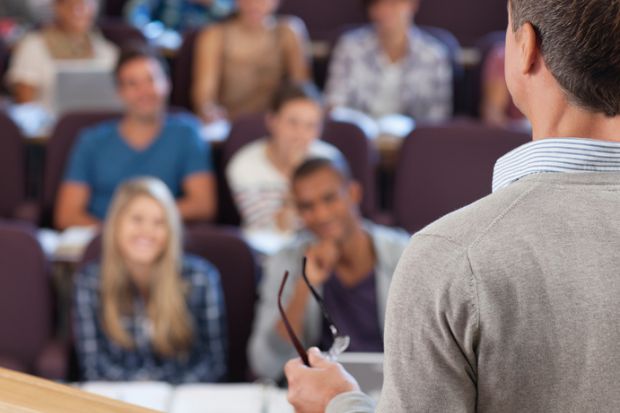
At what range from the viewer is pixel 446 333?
0.79 meters

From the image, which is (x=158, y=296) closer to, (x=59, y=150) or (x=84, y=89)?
(x=59, y=150)

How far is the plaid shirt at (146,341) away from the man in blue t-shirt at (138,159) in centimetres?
78

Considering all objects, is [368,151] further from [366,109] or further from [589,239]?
[589,239]

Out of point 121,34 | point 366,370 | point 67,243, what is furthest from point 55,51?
point 366,370

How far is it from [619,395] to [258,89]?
3.69m

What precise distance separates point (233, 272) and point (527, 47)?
1.97 m

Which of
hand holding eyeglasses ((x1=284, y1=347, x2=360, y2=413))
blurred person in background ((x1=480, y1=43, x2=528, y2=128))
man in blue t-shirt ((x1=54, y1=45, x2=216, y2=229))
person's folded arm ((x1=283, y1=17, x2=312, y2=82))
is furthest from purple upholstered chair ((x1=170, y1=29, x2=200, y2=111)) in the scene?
hand holding eyeglasses ((x1=284, y1=347, x2=360, y2=413))

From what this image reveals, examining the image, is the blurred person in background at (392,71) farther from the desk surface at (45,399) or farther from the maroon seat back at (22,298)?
the desk surface at (45,399)

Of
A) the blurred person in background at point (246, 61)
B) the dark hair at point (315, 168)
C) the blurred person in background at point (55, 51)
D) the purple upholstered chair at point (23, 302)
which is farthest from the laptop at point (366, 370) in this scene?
the blurred person in background at point (55, 51)

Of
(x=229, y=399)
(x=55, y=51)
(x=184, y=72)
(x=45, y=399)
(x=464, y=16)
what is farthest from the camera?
(x=464, y=16)

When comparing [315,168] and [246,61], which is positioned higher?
[315,168]

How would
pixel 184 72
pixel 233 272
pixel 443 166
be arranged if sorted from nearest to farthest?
pixel 233 272 → pixel 443 166 → pixel 184 72

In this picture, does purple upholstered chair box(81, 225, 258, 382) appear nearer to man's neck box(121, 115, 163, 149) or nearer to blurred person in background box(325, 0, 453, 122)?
man's neck box(121, 115, 163, 149)

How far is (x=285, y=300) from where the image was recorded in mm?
2504
